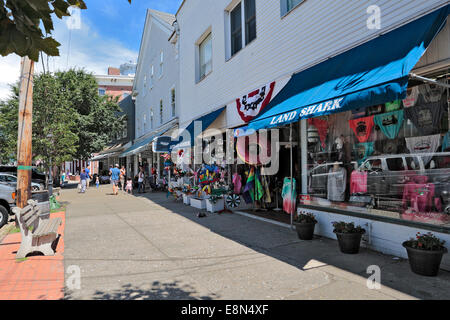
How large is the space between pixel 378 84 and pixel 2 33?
168 inches

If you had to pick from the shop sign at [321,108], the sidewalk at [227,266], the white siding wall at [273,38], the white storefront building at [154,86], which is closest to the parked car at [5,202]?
the sidewalk at [227,266]

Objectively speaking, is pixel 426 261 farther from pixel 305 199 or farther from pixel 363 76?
pixel 305 199

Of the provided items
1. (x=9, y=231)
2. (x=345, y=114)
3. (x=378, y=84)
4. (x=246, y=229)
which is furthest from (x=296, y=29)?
(x=9, y=231)

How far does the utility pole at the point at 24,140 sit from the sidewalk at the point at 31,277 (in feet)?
7.77

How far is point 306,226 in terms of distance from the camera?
5934 millimetres

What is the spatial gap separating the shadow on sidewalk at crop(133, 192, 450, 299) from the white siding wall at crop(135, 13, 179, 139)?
11349mm

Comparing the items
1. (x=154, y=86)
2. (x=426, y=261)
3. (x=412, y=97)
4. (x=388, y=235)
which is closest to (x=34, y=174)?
(x=154, y=86)

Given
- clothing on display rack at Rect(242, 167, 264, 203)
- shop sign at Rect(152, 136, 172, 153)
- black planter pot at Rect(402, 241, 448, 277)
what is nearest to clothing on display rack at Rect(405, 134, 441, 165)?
black planter pot at Rect(402, 241, 448, 277)

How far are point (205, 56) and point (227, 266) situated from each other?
11.1 metres

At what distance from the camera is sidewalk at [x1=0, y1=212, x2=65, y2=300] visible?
3.87m

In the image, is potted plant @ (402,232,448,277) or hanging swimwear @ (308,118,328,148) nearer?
potted plant @ (402,232,448,277)

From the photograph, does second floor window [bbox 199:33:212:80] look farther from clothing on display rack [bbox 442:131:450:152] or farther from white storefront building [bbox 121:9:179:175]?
clothing on display rack [bbox 442:131:450:152]
